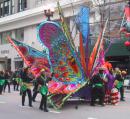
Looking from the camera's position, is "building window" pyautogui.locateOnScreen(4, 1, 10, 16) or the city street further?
"building window" pyautogui.locateOnScreen(4, 1, 10, 16)

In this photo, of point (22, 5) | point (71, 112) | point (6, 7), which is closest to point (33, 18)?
point (22, 5)

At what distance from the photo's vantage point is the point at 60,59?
17906 millimetres

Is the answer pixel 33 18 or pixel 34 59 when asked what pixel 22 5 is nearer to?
pixel 33 18

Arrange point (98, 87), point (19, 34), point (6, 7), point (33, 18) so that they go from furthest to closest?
point (6, 7) < point (19, 34) < point (33, 18) < point (98, 87)

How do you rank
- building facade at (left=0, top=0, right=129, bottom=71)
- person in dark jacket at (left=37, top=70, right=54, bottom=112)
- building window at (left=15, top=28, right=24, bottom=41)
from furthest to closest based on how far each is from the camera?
building window at (left=15, top=28, right=24, bottom=41)
building facade at (left=0, top=0, right=129, bottom=71)
person in dark jacket at (left=37, top=70, right=54, bottom=112)

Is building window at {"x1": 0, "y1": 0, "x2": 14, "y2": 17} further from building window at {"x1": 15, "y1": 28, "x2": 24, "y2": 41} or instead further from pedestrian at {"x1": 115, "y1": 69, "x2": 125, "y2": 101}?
pedestrian at {"x1": 115, "y1": 69, "x2": 125, "y2": 101}

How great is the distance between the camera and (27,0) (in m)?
50.6

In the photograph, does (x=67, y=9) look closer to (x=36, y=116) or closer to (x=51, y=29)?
(x=51, y=29)

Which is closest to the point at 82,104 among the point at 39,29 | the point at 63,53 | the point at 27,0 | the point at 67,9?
the point at 63,53

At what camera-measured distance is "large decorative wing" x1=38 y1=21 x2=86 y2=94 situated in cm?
1775

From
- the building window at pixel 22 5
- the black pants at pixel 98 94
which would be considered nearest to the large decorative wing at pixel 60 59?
the black pants at pixel 98 94

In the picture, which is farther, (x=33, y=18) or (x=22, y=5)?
(x=22, y=5)

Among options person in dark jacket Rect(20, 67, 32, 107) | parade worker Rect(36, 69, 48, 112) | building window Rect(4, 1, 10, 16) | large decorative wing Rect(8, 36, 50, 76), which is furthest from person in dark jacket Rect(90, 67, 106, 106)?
building window Rect(4, 1, 10, 16)

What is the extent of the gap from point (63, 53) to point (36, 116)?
3766mm
